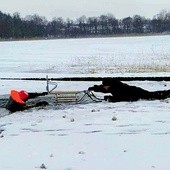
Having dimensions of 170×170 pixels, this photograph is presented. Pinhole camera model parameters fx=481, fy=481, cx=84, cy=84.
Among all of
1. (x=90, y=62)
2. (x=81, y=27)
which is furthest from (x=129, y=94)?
(x=81, y=27)

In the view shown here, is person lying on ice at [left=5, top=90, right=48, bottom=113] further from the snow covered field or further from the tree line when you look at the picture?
the tree line

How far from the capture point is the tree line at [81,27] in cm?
13239

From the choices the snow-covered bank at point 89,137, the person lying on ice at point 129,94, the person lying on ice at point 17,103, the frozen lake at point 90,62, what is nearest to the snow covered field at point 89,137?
the snow-covered bank at point 89,137

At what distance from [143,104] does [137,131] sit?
333cm

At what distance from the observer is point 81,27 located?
14925 centimetres

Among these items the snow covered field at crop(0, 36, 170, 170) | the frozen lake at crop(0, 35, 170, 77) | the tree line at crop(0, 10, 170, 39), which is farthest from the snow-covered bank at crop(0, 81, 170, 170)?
the tree line at crop(0, 10, 170, 39)

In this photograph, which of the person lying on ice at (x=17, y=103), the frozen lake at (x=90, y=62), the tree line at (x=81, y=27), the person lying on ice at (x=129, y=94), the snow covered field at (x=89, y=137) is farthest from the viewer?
the tree line at (x=81, y=27)

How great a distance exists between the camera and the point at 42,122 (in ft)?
30.7

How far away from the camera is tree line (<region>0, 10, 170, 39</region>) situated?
132387mm

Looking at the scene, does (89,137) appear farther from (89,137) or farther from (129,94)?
(129,94)

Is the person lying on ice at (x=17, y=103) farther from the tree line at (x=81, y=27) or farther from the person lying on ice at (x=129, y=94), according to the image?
the tree line at (x=81, y=27)

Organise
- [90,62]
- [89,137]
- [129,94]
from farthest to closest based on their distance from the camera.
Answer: [90,62] < [129,94] < [89,137]

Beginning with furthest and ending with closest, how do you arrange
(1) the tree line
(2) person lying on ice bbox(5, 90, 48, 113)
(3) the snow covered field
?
(1) the tree line, (2) person lying on ice bbox(5, 90, 48, 113), (3) the snow covered field

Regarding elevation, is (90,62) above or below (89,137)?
below
